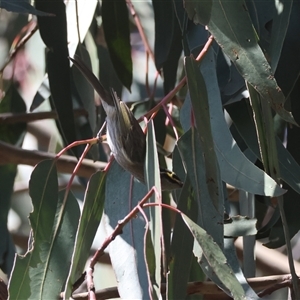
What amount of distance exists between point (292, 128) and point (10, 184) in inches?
29.7

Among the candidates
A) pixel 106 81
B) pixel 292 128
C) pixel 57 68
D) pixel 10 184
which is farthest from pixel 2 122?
pixel 292 128

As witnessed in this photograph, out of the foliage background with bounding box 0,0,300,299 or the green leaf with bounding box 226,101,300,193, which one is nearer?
the foliage background with bounding box 0,0,300,299

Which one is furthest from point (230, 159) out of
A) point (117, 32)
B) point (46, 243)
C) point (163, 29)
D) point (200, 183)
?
point (117, 32)

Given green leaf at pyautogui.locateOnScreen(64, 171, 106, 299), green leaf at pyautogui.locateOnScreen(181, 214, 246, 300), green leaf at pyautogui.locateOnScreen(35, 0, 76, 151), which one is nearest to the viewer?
green leaf at pyautogui.locateOnScreen(181, 214, 246, 300)

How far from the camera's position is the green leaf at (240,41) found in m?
0.83

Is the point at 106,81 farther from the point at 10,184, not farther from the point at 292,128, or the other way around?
the point at 292,128

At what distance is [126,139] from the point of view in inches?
40.2

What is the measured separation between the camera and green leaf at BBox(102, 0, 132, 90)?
1.44 m

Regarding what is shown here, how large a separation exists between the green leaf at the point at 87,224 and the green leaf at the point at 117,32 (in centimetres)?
37

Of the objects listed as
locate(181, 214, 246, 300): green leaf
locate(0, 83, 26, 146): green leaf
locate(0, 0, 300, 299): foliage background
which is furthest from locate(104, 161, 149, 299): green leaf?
locate(0, 83, 26, 146): green leaf

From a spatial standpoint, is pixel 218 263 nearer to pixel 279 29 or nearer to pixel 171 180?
pixel 171 180

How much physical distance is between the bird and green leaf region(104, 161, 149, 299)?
68mm

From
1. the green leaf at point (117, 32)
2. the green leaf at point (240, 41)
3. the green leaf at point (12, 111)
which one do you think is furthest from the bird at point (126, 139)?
the green leaf at point (12, 111)

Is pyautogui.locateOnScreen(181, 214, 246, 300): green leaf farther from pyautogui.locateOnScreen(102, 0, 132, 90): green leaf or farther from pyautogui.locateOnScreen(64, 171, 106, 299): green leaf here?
pyautogui.locateOnScreen(102, 0, 132, 90): green leaf
